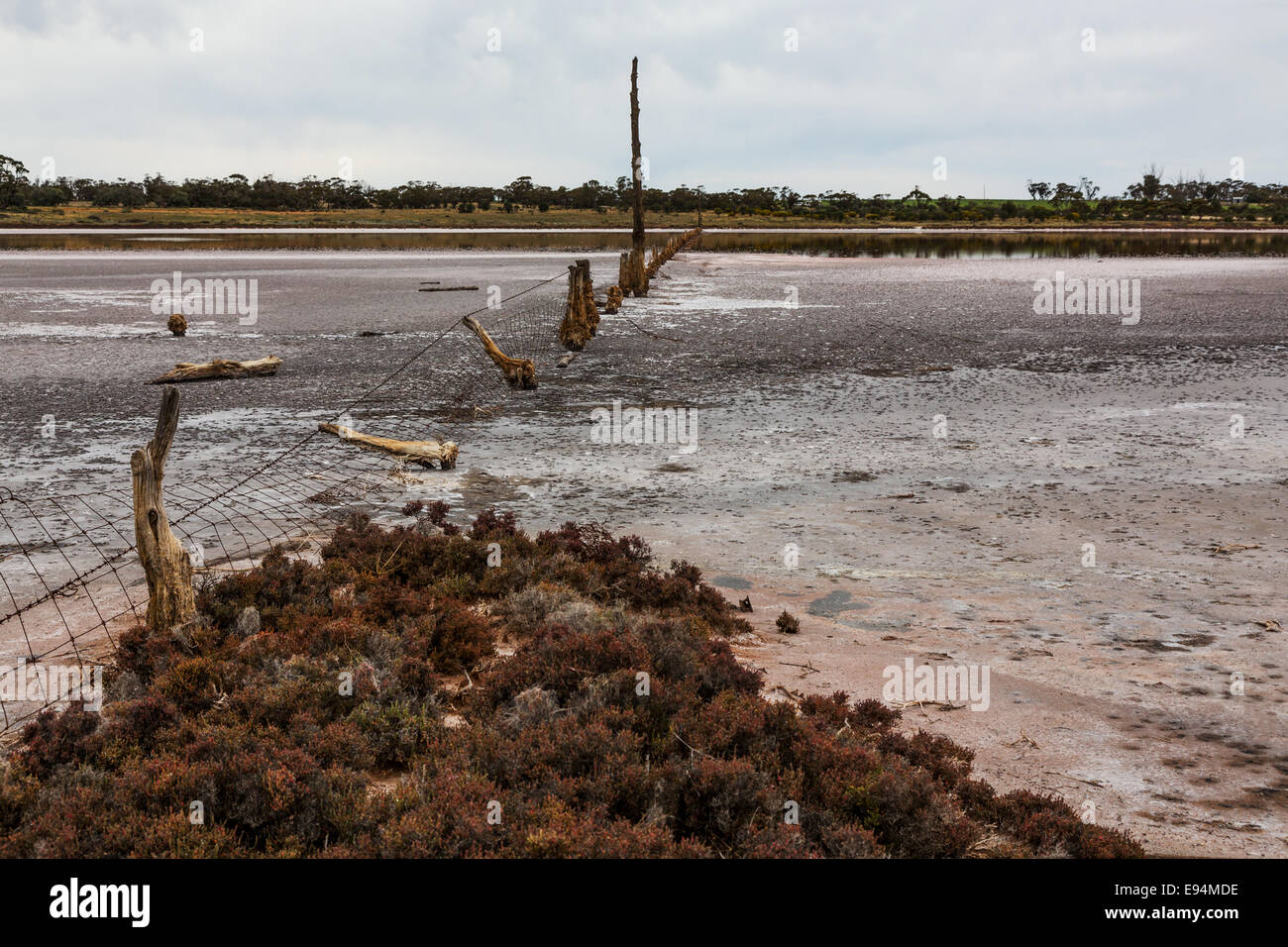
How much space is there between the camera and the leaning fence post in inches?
231

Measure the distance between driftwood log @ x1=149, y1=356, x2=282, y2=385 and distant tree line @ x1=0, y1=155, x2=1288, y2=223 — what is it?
4032 inches

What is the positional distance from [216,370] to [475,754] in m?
13.7

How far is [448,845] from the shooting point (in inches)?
150

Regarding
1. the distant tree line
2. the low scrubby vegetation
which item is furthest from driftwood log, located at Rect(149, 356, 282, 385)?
the distant tree line

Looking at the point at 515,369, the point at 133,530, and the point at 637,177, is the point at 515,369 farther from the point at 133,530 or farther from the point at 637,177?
the point at 637,177

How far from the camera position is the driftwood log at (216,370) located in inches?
633

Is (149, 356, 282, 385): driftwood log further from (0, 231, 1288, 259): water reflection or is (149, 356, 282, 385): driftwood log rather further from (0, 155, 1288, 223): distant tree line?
(0, 155, 1288, 223): distant tree line

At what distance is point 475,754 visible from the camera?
4.62 meters

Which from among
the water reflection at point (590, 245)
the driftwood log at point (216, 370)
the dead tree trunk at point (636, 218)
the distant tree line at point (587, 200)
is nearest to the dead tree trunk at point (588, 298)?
the driftwood log at point (216, 370)

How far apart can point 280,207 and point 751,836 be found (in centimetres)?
13151

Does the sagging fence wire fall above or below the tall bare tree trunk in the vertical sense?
below

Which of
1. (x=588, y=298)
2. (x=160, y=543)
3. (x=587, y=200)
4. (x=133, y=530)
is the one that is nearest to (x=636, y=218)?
(x=588, y=298)

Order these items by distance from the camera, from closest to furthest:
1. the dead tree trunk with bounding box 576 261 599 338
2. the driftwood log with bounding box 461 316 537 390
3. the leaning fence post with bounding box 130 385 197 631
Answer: the leaning fence post with bounding box 130 385 197 631 → the driftwood log with bounding box 461 316 537 390 → the dead tree trunk with bounding box 576 261 599 338
